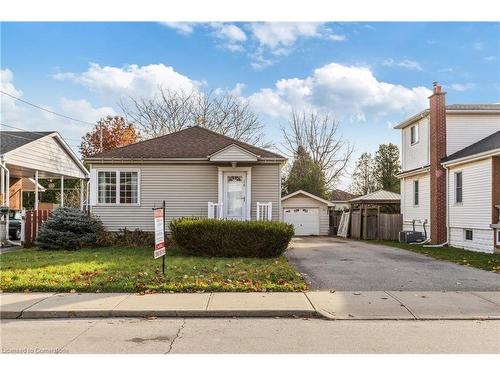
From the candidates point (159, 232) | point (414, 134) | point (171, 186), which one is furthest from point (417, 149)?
point (159, 232)

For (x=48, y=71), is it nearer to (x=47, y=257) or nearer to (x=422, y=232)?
(x=47, y=257)

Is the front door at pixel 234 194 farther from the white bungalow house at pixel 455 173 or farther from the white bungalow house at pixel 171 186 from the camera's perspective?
the white bungalow house at pixel 455 173

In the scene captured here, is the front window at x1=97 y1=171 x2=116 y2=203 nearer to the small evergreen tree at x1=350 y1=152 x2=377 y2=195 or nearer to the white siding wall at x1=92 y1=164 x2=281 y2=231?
the white siding wall at x1=92 y1=164 x2=281 y2=231

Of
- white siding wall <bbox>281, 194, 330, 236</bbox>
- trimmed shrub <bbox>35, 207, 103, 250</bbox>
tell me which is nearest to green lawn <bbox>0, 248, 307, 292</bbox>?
trimmed shrub <bbox>35, 207, 103, 250</bbox>

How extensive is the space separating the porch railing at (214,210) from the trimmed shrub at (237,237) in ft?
10.1

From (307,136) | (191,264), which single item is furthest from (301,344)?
(307,136)

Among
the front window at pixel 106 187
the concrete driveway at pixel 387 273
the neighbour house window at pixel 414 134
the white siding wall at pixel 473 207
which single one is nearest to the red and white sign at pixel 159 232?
the concrete driveway at pixel 387 273

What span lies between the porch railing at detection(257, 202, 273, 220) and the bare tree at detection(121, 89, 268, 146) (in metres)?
21.7

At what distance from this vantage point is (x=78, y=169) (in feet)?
82.1

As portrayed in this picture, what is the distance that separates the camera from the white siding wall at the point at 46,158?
722 inches

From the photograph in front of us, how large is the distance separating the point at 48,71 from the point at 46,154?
948cm

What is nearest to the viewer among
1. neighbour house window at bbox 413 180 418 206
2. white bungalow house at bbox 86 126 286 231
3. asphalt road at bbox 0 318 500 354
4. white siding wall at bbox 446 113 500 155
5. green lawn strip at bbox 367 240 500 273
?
asphalt road at bbox 0 318 500 354

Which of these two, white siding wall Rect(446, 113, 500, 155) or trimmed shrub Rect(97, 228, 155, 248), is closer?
trimmed shrub Rect(97, 228, 155, 248)

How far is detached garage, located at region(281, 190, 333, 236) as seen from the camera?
95.7 feet
